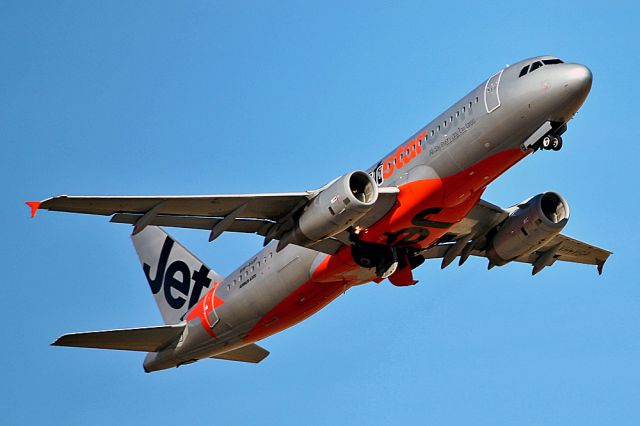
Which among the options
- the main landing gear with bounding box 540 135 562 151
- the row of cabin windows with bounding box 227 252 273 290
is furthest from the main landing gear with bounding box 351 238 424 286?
the main landing gear with bounding box 540 135 562 151

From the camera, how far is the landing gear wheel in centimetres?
3597

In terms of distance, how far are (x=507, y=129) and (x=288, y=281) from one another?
10050 mm

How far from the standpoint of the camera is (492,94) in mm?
36219

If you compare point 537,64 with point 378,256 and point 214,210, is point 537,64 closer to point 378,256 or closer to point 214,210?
point 378,256

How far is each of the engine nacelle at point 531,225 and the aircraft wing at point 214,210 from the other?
7115 mm

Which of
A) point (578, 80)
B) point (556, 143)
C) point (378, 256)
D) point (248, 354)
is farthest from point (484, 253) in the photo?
point (578, 80)

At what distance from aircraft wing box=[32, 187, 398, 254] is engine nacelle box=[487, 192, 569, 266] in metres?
7.12

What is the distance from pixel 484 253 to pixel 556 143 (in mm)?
9657

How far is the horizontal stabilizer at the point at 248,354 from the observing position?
153 feet

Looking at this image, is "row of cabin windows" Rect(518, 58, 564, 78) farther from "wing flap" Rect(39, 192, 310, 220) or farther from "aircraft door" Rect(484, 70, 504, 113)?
"wing flap" Rect(39, 192, 310, 220)

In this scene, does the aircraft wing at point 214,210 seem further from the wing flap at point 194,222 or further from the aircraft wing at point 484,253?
the aircraft wing at point 484,253

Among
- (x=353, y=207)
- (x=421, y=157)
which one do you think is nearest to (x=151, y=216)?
(x=353, y=207)

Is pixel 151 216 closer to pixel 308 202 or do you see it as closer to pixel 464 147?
pixel 308 202

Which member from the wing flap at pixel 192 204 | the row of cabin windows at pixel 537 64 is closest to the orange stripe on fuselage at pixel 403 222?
the row of cabin windows at pixel 537 64
